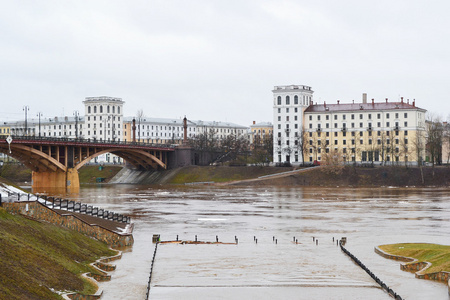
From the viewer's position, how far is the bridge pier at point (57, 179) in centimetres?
12925

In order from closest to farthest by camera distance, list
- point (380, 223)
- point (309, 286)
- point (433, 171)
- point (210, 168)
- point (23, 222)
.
→ 1. point (309, 286)
2. point (23, 222)
3. point (380, 223)
4. point (433, 171)
5. point (210, 168)

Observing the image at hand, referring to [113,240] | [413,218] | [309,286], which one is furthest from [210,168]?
[309,286]

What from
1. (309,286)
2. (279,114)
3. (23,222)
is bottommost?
(309,286)

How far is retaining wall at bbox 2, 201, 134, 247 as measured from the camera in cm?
4062

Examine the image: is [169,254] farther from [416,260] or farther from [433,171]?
[433,171]

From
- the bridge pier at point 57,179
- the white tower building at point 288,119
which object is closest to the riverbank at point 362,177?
the white tower building at point 288,119

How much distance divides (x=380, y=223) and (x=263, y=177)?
85.9 m

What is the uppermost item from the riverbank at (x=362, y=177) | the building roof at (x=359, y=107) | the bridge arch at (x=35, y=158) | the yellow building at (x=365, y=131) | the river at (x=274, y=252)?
the building roof at (x=359, y=107)

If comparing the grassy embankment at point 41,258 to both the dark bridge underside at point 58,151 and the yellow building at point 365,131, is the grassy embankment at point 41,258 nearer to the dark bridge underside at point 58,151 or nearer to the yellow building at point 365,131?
the dark bridge underside at point 58,151

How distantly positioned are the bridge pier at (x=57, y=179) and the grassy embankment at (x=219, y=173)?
97.5 ft

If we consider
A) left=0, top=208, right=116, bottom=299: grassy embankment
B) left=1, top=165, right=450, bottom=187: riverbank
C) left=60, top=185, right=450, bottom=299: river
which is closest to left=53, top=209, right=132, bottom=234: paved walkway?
left=60, top=185, right=450, bottom=299: river

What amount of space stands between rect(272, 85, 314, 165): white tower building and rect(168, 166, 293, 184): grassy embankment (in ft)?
86.4

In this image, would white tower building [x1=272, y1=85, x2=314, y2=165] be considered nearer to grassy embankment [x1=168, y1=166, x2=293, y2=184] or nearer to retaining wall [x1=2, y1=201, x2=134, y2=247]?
grassy embankment [x1=168, y1=166, x2=293, y2=184]

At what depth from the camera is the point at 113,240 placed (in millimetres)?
44875
